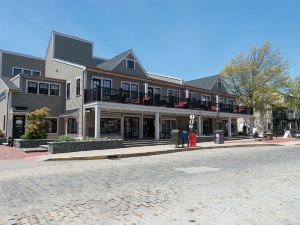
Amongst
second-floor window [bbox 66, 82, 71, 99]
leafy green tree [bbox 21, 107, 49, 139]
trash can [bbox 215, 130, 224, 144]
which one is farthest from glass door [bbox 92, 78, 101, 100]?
trash can [bbox 215, 130, 224, 144]

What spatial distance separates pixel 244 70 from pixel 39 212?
127 ft

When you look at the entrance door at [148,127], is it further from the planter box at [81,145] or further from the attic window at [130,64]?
the planter box at [81,145]

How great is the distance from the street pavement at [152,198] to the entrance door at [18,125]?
15.6 meters

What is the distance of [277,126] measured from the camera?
59.0 m

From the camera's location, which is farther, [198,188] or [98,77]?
[98,77]

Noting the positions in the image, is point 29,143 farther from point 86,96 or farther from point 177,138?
point 177,138

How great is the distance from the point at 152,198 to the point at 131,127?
2173cm

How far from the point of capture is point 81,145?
18.3 m

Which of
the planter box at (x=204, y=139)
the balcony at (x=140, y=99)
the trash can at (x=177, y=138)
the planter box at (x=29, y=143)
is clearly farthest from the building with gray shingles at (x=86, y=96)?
the trash can at (x=177, y=138)

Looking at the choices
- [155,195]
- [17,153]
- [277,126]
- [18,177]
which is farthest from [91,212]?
[277,126]

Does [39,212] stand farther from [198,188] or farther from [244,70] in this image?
[244,70]

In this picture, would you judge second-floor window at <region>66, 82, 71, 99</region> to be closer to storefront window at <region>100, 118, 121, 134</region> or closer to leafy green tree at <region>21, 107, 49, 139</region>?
storefront window at <region>100, 118, 121, 134</region>

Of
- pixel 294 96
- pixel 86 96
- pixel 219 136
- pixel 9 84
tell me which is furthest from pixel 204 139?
pixel 294 96

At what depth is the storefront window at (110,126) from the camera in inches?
1005
